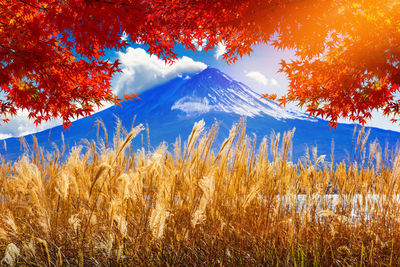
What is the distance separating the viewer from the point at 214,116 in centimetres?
9262

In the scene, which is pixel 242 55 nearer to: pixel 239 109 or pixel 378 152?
pixel 378 152

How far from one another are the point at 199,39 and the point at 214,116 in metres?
87.9

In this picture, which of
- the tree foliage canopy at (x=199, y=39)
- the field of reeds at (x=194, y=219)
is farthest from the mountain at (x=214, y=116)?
the field of reeds at (x=194, y=219)

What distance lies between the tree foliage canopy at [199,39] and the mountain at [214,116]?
7942 centimetres

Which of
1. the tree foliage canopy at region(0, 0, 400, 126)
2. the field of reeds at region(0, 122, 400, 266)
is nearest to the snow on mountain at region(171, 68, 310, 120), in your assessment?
the tree foliage canopy at region(0, 0, 400, 126)

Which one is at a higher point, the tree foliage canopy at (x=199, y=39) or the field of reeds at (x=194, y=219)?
the tree foliage canopy at (x=199, y=39)

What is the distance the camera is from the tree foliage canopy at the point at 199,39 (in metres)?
3.44

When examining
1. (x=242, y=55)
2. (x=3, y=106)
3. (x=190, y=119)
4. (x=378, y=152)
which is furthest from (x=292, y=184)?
(x=190, y=119)

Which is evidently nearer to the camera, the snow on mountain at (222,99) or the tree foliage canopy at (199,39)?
the tree foliage canopy at (199,39)

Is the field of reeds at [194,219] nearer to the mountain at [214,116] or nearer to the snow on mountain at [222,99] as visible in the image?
the mountain at [214,116]

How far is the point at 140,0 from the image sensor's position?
11.4 feet

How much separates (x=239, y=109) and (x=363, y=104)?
279 ft

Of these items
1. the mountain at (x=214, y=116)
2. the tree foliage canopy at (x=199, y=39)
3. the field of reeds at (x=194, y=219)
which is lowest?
the field of reeds at (x=194, y=219)

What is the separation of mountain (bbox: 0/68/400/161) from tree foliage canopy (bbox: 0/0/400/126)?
261ft
